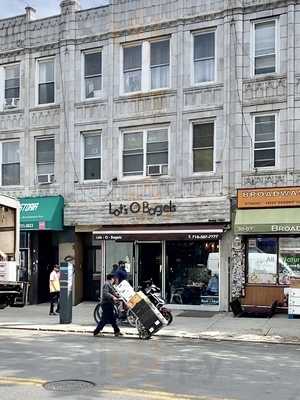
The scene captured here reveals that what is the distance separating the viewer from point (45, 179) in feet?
73.8

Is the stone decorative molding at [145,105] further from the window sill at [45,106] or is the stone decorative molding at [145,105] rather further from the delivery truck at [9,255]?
the delivery truck at [9,255]

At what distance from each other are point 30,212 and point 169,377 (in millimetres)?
13678

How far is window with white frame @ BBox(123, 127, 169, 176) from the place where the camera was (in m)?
20.7

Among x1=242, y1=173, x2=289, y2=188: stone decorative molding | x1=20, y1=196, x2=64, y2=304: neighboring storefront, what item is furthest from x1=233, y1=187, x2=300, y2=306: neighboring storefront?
x1=20, y1=196, x2=64, y2=304: neighboring storefront

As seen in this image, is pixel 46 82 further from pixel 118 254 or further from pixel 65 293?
pixel 65 293

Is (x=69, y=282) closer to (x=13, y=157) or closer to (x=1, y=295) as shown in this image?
(x=1, y=295)

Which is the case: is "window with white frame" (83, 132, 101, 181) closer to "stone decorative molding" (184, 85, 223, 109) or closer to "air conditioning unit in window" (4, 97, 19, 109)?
"air conditioning unit in window" (4, 97, 19, 109)

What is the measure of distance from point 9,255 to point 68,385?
4350mm

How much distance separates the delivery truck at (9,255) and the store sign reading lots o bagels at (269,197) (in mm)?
8688

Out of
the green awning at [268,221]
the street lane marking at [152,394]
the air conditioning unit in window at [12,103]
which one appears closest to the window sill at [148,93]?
the air conditioning unit in window at [12,103]

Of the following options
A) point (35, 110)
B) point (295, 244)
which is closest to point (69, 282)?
point (295, 244)

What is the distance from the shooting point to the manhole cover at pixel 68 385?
812cm

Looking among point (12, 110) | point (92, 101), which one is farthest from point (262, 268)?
point (12, 110)

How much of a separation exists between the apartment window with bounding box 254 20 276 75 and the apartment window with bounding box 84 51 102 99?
5733 mm
